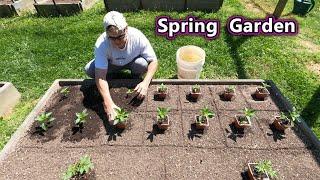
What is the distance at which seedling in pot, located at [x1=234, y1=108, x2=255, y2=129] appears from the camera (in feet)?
13.1

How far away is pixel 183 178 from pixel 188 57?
2816mm

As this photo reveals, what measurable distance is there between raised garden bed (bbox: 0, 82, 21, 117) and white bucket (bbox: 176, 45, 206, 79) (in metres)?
3.28

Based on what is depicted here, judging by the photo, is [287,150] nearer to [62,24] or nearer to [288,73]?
[288,73]

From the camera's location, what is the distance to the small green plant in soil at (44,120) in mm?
4043

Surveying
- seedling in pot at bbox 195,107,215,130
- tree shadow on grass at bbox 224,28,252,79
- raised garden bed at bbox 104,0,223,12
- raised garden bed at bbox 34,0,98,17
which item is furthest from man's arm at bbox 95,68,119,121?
raised garden bed at bbox 34,0,98,17

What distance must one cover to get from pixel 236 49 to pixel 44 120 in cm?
466

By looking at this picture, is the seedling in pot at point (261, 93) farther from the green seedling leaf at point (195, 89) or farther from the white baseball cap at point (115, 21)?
the white baseball cap at point (115, 21)

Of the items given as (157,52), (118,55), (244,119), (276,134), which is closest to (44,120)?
(118,55)

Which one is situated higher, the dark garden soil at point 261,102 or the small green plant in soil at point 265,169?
the small green plant in soil at point 265,169

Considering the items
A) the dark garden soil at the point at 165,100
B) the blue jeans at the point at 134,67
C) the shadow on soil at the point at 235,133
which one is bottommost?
the shadow on soil at the point at 235,133

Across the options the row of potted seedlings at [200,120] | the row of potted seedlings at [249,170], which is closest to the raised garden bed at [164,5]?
the row of potted seedlings at [200,120]

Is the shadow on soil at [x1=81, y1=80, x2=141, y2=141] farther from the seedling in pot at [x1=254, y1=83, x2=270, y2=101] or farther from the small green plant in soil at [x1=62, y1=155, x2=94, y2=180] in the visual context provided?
the seedling in pot at [x1=254, y1=83, x2=270, y2=101]

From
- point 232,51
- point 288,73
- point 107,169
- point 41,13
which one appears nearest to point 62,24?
point 41,13

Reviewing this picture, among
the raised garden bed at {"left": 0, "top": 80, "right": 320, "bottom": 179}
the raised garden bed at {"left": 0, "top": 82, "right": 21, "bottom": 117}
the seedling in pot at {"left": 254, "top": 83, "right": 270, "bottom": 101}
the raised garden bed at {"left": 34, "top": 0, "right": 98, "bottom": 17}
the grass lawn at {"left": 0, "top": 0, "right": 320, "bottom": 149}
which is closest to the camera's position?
the raised garden bed at {"left": 0, "top": 80, "right": 320, "bottom": 179}
